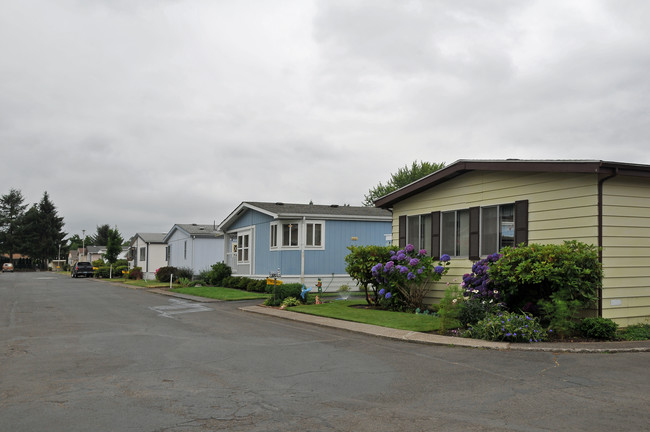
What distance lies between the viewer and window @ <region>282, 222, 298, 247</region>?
25891 mm

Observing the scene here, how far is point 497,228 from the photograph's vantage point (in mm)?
14086

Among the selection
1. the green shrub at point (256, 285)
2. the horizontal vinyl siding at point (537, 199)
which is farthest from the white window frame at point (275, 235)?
the horizontal vinyl siding at point (537, 199)

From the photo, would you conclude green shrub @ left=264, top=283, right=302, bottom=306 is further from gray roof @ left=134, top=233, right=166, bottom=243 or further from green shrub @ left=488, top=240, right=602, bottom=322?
gray roof @ left=134, top=233, right=166, bottom=243

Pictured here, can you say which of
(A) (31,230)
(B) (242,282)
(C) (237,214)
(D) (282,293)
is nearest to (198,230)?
(C) (237,214)

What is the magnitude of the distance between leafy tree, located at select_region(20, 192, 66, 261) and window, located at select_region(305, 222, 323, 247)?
89267 millimetres

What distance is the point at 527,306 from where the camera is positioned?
39.9ft

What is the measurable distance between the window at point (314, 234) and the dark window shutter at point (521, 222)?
13.5 metres

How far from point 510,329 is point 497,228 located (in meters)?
3.94

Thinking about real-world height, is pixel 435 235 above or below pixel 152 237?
above

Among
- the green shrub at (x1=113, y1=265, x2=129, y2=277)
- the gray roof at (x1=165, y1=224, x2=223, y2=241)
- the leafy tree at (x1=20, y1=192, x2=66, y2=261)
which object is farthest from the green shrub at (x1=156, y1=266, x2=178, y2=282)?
the leafy tree at (x1=20, y1=192, x2=66, y2=261)

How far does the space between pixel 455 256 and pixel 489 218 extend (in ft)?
5.52

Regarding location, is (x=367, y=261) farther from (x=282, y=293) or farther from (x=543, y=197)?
(x=543, y=197)

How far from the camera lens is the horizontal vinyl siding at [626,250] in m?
11.5

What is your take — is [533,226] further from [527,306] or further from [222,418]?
[222,418]
